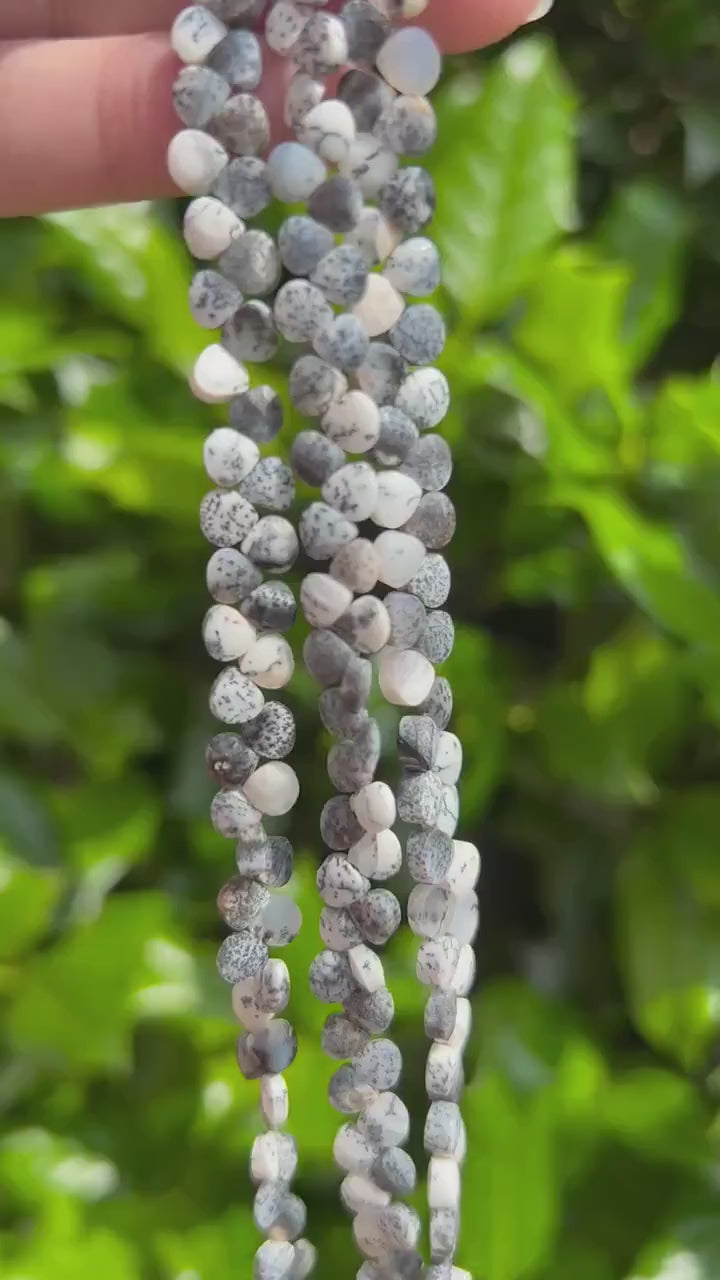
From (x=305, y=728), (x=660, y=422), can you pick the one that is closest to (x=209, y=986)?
(x=305, y=728)

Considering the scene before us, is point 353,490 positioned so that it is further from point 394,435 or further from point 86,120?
point 86,120

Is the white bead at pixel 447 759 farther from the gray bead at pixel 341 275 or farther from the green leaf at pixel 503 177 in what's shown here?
the green leaf at pixel 503 177

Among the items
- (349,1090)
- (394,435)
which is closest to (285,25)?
(394,435)

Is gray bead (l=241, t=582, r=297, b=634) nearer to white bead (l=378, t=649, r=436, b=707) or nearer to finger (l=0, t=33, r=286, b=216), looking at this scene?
white bead (l=378, t=649, r=436, b=707)

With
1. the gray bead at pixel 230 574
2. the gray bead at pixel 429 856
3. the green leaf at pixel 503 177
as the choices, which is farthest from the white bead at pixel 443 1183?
the green leaf at pixel 503 177

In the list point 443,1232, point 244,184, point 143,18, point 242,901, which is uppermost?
point 143,18

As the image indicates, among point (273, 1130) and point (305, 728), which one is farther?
point (305, 728)

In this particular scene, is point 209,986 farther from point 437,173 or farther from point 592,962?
point 437,173
